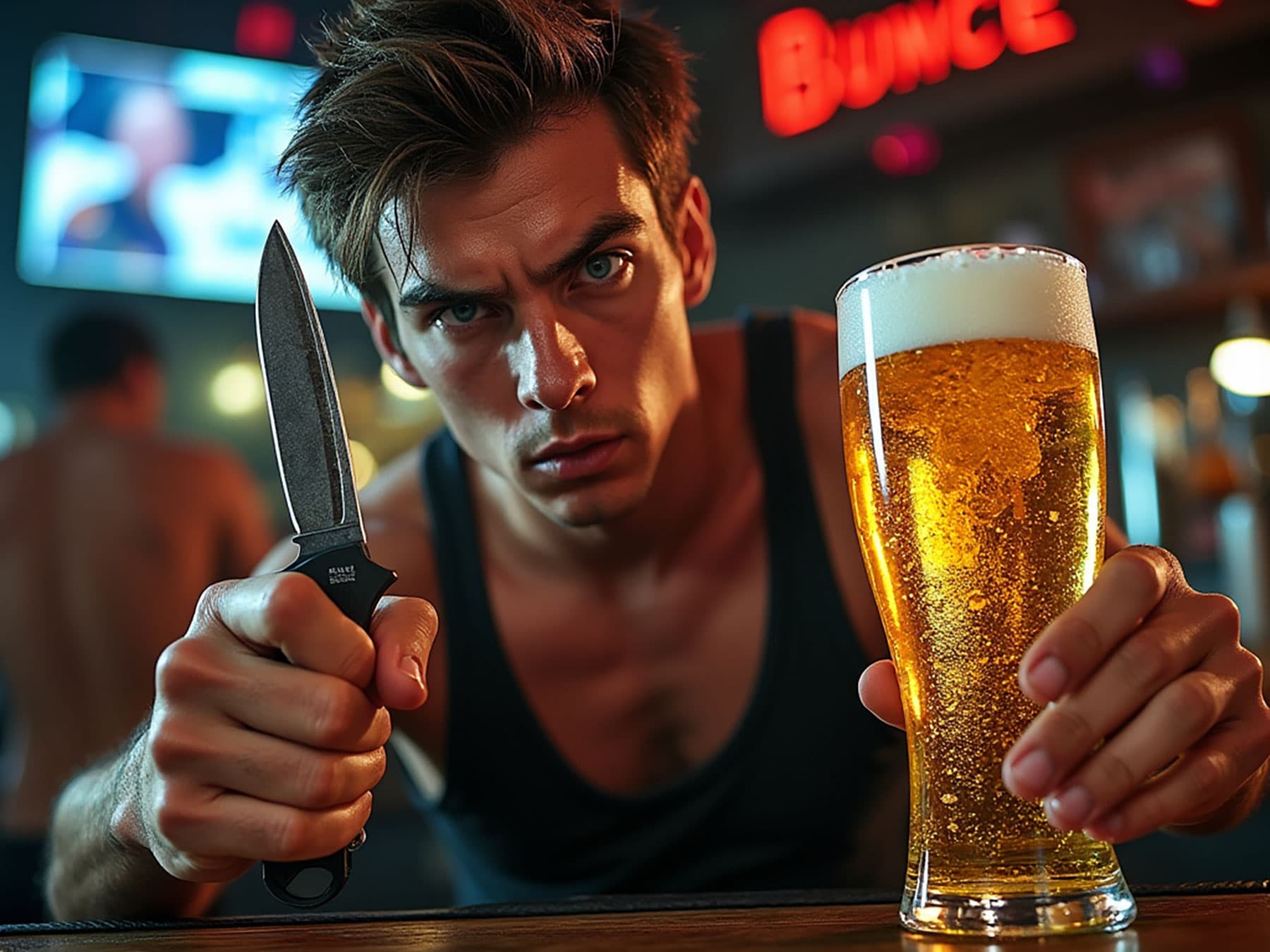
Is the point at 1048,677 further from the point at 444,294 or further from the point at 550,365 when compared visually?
the point at 444,294

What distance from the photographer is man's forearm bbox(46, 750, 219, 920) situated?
1134 millimetres

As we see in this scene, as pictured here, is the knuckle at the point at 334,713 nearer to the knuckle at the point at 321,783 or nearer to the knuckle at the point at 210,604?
the knuckle at the point at 321,783

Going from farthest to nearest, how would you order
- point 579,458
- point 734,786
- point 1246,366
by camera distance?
point 1246,366, point 734,786, point 579,458

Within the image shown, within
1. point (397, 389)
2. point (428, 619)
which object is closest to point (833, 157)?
point (397, 389)

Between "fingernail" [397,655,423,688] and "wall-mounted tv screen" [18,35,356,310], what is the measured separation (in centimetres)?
474

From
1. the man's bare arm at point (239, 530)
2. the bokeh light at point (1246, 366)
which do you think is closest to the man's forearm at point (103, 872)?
the man's bare arm at point (239, 530)

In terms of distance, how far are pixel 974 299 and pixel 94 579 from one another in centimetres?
295

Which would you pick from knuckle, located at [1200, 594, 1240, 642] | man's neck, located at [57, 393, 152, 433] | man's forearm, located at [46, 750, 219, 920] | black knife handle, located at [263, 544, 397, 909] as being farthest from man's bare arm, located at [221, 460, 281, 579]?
knuckle, located at [1200, 594, 1240, 642]

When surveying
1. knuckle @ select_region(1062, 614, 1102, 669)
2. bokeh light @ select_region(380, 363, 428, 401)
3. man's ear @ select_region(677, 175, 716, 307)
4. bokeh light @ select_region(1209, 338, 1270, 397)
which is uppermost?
bokeh light @ select_region(380, 363, 428, 401)

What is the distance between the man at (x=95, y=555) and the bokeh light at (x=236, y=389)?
93.3 inches

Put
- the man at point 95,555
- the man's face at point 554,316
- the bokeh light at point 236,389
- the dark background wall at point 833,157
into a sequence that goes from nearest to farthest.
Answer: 1. the man's face at point 554,316
2. the man at point 95,555
3. the dark background wall at point 833,157
4. the bokeh light at point 236,389

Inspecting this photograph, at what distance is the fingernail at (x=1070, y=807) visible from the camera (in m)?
0.74

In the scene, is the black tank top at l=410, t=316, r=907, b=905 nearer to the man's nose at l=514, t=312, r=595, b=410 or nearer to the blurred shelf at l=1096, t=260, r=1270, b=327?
the man's nose at l=514, t=312, r=595, b=410

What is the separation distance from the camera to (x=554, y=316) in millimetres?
1234
